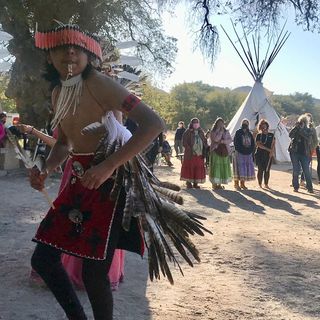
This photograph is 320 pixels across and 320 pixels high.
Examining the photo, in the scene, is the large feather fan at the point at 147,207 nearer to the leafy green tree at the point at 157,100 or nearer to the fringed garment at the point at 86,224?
the fringed garment at the point at 86,224

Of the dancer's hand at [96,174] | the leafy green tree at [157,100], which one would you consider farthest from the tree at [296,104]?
the dancer's hand at [96,174]

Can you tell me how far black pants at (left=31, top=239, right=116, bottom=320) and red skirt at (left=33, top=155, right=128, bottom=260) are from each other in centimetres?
5

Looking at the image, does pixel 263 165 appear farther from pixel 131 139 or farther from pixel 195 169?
pixel 131 139

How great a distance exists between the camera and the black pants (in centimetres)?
223

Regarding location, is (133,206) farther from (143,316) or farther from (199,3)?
(199,3)

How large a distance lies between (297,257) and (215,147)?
5.85 metres

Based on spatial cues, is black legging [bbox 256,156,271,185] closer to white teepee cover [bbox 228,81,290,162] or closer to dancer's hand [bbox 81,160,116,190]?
white teepee cover [bbox 228,81,290,162]

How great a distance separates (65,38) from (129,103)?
1.62 ft

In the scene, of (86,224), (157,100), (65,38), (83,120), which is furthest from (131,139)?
(157,100)

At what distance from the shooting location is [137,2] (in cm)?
1331

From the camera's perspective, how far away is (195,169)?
10.4 meters

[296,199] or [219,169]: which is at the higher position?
[219,169]

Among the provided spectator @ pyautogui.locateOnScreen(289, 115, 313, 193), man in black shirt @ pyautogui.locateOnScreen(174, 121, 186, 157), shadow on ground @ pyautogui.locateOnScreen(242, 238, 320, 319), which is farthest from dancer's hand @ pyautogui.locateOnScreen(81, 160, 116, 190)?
man in black shirt @ pyautogui.locateOnScreen(174, 121, 186, 157)

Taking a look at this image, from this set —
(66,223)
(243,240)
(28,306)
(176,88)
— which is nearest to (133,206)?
(66,223)
